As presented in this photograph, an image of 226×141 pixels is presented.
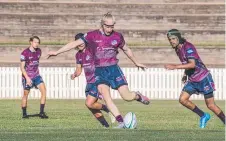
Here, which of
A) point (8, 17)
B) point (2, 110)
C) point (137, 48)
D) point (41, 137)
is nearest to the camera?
point (41, 137)

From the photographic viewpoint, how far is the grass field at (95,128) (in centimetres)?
1564

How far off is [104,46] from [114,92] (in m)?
18.6

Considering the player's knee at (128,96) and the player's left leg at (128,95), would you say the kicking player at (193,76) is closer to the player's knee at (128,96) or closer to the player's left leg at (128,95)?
the player's left leg at (128,95)

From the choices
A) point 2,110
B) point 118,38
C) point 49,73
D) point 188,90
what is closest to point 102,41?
point 118,38

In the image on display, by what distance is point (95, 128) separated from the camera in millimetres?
18734

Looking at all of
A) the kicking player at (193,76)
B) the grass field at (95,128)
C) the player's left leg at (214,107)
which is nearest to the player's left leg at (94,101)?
the grass field at (95,128)

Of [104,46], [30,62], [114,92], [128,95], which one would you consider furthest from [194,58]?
[114,92]

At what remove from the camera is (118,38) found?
1842 cm

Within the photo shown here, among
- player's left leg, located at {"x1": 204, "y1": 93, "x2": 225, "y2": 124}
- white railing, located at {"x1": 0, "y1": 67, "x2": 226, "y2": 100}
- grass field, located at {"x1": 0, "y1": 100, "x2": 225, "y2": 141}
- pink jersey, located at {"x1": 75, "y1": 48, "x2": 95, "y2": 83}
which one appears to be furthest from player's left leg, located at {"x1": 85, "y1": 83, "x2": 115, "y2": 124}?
white railing, located at {"x1": 0, "y1": 67, "x2": 226, "y2": 100}

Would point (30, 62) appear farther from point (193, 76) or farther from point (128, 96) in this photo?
point (128, 96)

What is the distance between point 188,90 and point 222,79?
57.3ft

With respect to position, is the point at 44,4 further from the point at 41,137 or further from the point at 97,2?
the point at 41,137

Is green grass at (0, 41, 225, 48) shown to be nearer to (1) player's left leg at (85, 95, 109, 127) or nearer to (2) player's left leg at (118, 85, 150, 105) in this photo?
(1) player's left leg at (85, 95, 109, 127)

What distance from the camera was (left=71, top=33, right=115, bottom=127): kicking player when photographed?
19547 mm
